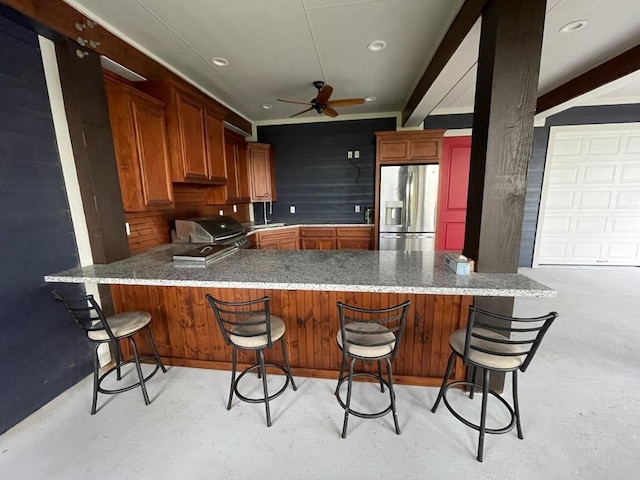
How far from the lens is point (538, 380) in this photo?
2.02 metres

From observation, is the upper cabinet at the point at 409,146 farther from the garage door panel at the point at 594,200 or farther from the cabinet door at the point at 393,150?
the garage door panel at the point at 594,200

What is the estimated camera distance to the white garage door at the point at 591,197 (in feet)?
13.8

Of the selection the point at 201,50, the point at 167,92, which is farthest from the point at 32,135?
the point at 201,50

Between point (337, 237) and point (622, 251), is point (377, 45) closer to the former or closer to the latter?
point (337, 237)

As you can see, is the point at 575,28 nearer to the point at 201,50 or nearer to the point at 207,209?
the point at 201,50

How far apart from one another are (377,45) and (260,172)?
2742 mm

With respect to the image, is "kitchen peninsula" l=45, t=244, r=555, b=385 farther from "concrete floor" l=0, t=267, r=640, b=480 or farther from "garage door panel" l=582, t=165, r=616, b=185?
"garage door panel" l=582, t=165, r=616, b=185

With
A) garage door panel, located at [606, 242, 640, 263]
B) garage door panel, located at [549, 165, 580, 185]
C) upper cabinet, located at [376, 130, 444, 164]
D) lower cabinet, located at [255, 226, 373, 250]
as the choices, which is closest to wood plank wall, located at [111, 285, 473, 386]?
lower cabinet, located at [255, 226, 373, 250]

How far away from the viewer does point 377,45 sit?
243cm

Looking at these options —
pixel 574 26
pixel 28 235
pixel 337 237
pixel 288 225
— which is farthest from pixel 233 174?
pixel 574 26

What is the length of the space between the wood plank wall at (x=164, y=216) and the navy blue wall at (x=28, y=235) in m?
0.52

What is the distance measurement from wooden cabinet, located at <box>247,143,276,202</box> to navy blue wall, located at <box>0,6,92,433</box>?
9.02 feet

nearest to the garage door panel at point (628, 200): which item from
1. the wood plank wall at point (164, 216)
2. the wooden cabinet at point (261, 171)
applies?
the wooden cabinet at point (261, 171)

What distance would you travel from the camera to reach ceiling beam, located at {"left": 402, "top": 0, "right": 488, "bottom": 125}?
1706mm
